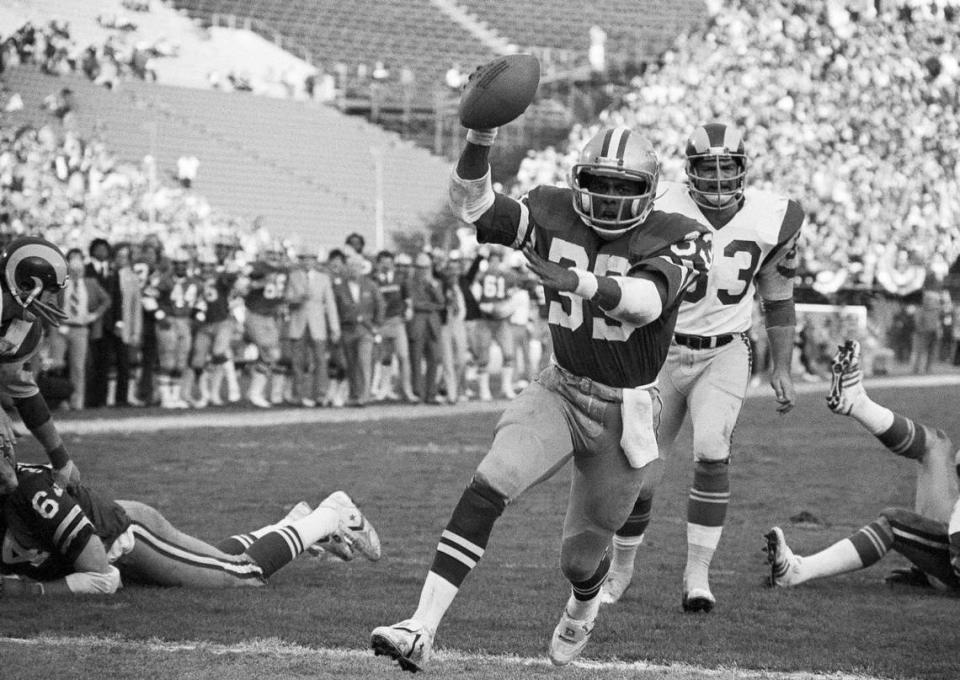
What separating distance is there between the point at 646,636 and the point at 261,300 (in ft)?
35.9

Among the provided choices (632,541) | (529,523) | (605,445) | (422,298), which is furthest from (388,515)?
(422,298)

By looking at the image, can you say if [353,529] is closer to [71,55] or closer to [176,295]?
[176,295]

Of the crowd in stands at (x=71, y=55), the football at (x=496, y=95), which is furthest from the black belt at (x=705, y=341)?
the crowd in stands at (x=71, y=55)

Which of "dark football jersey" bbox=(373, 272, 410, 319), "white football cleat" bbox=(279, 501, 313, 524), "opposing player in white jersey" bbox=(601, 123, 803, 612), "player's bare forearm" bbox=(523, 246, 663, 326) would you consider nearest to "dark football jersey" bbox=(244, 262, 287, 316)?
"dark football jersey" bbox=(373, 272, 410, 319)

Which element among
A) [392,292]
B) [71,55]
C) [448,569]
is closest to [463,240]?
[71,55]

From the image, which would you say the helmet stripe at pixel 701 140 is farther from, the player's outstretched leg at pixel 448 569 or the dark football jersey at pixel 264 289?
the dark football jersey at pixel 264 289

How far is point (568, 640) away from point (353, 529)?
1.85 m

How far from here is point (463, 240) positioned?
24906mm

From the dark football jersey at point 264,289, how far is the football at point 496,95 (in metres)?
11.2

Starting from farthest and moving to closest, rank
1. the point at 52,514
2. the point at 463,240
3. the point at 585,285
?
the point at 463,240 < the point at 52,514 < the point at 585,285

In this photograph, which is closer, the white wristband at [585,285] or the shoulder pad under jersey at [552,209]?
the white wristband at [585,285]

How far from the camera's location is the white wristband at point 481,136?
14.4 feet

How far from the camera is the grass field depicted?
15.0 feet

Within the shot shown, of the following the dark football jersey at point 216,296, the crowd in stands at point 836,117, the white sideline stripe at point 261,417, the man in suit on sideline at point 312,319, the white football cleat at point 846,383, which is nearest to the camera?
the white football cleat at point 846,383
